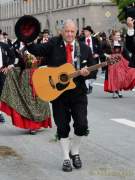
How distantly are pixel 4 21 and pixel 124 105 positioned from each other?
385 feet

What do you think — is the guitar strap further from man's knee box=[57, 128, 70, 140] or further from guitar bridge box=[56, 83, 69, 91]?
man's knee box=[57, 128, 70, 140]

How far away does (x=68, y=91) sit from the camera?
305 inches

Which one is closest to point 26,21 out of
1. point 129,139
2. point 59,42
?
point 59,42

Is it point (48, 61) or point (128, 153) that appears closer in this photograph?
point (48, 61)

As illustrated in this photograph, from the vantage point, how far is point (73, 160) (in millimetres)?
7941

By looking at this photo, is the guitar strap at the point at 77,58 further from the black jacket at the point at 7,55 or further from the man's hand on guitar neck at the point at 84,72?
the black jacket at the point at 7,55

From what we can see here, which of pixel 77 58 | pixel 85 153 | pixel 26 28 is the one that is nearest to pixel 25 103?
pixel 85 153

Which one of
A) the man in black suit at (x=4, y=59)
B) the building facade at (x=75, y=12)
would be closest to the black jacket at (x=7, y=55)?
the man in black suit at (x=4, y=59)

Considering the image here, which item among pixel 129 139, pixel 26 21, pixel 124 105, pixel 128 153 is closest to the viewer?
pixel 26 21

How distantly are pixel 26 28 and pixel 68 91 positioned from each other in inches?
32.7

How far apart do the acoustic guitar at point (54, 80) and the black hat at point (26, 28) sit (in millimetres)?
445

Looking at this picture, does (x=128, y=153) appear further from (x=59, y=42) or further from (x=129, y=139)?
(x=59, y=42)

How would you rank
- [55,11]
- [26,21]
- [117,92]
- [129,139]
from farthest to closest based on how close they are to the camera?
[55,11] < [117,92] < [129,139] < [26,21]

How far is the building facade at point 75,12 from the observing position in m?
87.5
